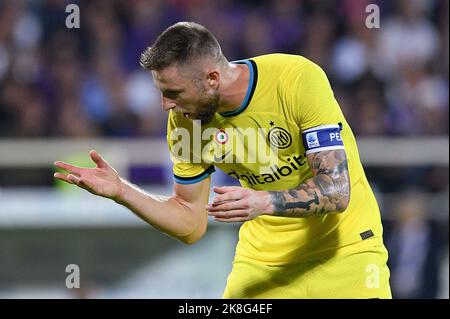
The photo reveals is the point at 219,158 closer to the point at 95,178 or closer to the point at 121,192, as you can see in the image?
the point at 121,192

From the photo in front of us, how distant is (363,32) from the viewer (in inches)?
404

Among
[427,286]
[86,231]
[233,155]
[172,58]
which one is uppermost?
[172,58]

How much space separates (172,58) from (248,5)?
6.36m

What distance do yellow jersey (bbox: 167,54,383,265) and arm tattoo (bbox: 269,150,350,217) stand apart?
0.16 m

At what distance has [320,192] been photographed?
4.25 m

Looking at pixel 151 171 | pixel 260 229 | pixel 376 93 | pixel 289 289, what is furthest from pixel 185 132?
pixel 376 93

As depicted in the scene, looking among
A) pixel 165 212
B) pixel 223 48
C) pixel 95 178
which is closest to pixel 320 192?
pixel 165 212

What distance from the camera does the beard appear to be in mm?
4543

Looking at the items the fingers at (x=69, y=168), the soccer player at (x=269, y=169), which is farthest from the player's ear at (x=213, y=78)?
the fingers at (x=69, y=168)

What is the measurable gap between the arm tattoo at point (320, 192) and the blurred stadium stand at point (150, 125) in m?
4.27

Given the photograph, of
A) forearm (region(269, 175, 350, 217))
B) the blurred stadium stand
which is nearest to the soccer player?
forearm (region(269, 175, 350, 217))

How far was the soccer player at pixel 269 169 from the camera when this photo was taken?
4391 mm
